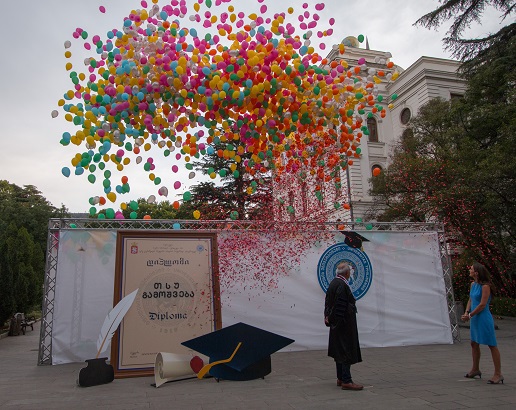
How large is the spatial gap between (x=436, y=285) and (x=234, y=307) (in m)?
4.67

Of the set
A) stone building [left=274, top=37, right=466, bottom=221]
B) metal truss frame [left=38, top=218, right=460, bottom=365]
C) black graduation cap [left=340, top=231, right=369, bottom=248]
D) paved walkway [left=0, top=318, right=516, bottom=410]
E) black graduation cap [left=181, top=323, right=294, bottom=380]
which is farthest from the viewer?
stone building [left=274, top=37, right=466, bottom=221]

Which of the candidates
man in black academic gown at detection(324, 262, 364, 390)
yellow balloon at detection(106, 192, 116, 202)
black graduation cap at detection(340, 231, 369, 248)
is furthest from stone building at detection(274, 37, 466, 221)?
man in black academic gown at detection(324, 262, 364, 390)

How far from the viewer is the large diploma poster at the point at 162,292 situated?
680 centimetres

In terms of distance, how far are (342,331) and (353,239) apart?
13.7 ft

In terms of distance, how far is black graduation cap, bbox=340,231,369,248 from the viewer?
9484mm

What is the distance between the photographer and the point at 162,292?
7.36 meters

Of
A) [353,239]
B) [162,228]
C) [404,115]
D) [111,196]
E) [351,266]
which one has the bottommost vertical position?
[351,266]

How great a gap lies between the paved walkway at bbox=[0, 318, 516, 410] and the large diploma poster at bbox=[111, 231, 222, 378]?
1.91 ft

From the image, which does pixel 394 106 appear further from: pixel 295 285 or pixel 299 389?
pixel 299 389

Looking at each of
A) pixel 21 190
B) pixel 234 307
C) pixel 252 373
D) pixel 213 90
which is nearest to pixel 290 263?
pixel 234 307

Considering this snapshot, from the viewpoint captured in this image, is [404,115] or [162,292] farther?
[404,115]

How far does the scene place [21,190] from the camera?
45.5 m

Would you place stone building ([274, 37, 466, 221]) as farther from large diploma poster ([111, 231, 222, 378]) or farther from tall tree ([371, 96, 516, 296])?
large diploma poster ([111, 231, 222, 378])

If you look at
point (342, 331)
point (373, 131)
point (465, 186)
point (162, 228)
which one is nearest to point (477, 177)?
point (465, 186)
